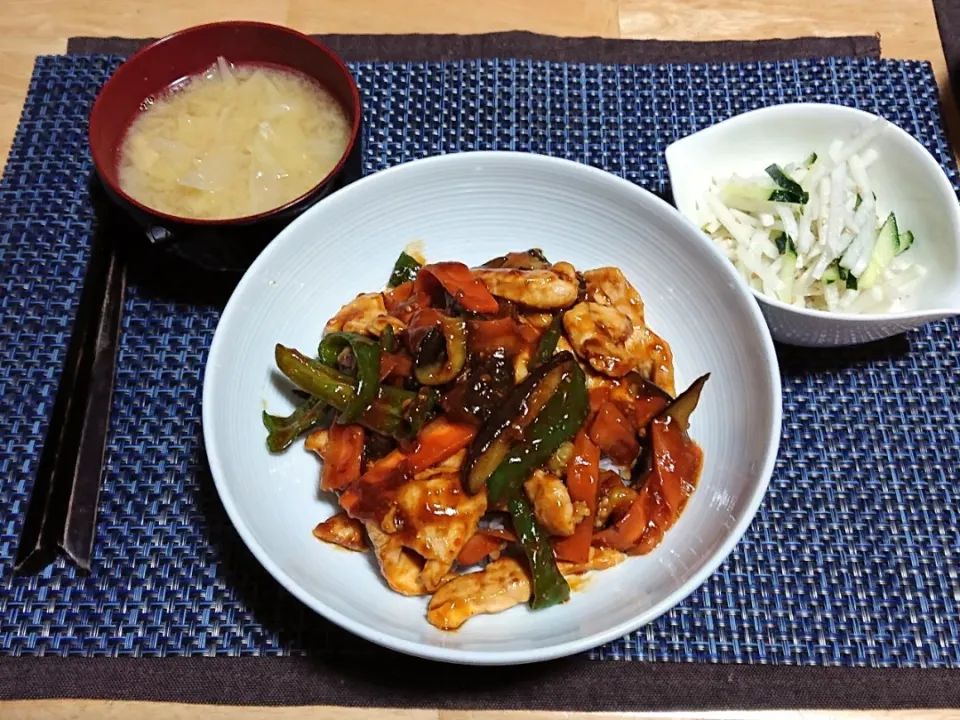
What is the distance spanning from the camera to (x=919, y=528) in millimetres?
2041

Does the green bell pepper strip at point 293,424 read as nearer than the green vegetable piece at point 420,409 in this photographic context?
No

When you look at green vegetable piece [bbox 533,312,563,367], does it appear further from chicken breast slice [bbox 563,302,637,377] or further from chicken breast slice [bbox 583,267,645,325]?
chicken breast slice [bbox 583,267,645,325]

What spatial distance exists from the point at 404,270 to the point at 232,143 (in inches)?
27.0

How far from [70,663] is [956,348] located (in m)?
2.59

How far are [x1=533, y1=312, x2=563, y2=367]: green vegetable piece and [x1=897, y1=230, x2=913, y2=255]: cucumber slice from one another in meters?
1.12

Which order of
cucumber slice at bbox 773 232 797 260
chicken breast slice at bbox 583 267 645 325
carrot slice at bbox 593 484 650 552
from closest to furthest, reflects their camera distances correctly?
carrot slice at bbox 593 484 650 552
chicken breast slice at bbox 583 267 645 325
cucumber slice at bbox 773 232 797 260

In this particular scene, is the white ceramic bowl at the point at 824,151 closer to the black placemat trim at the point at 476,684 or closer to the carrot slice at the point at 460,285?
the carrot slice at the point at 460,285

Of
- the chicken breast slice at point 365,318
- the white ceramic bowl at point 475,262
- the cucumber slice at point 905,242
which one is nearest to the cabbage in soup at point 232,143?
the white ceramic bowl at point 475,262

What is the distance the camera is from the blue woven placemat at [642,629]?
1.91 m

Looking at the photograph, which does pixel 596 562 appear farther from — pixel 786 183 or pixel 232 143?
pixel 232 143

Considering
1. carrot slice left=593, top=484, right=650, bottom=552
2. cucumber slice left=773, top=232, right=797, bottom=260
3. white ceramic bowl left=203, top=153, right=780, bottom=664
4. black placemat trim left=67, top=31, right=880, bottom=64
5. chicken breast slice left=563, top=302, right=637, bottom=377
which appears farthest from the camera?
black placemat trim left=67, top=31, right=880, bottom=64

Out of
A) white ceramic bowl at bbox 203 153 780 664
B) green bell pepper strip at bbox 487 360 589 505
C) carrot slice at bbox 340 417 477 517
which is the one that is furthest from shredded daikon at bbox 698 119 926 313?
carrot slice at bbox 340 417 477 517

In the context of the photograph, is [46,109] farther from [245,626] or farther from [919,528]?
[919,528]

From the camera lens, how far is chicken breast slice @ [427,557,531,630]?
5.45ft
